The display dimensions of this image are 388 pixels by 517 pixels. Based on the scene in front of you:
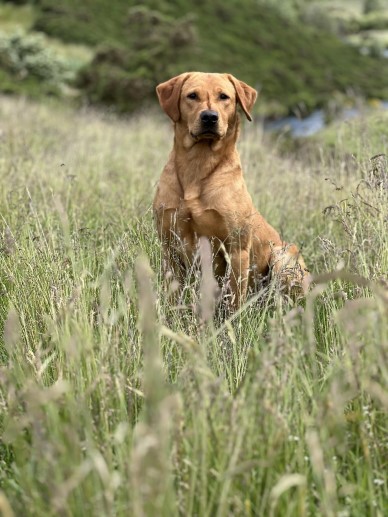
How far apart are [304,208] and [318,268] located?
3.36 feet

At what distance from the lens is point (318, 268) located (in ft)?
11.3

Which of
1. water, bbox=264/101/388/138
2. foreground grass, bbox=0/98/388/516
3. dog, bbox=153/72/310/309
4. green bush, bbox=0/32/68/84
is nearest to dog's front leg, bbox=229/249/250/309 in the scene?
dog, bbox=153/72/310/309

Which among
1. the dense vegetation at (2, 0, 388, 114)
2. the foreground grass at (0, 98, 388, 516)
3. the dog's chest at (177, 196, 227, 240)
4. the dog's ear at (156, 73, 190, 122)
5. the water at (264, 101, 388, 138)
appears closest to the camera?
the foreground grass at (0, 98, 388, 516)

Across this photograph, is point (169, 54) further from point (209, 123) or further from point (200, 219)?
point (200, 219)

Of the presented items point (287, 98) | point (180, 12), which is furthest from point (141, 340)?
point (180, 12)

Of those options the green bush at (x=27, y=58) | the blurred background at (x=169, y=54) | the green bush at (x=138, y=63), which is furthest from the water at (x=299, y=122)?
the green bush at (x=27, y=58)

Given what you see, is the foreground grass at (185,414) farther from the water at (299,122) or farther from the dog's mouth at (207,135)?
the water at (299,122)

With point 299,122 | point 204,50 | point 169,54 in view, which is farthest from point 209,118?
point 204,50

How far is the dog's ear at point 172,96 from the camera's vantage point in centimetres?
329

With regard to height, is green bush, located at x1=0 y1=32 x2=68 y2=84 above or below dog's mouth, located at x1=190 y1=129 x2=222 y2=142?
below

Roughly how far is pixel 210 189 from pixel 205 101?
529 millimetres

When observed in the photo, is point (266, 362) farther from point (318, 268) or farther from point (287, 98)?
point (287, 98)

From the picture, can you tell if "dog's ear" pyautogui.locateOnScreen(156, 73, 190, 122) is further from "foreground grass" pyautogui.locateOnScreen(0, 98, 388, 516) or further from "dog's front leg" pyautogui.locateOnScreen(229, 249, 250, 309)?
"foreground grass" pyautogui.locateOnScreen(0, 98, 388, 516)

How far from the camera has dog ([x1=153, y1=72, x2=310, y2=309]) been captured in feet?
9.86
